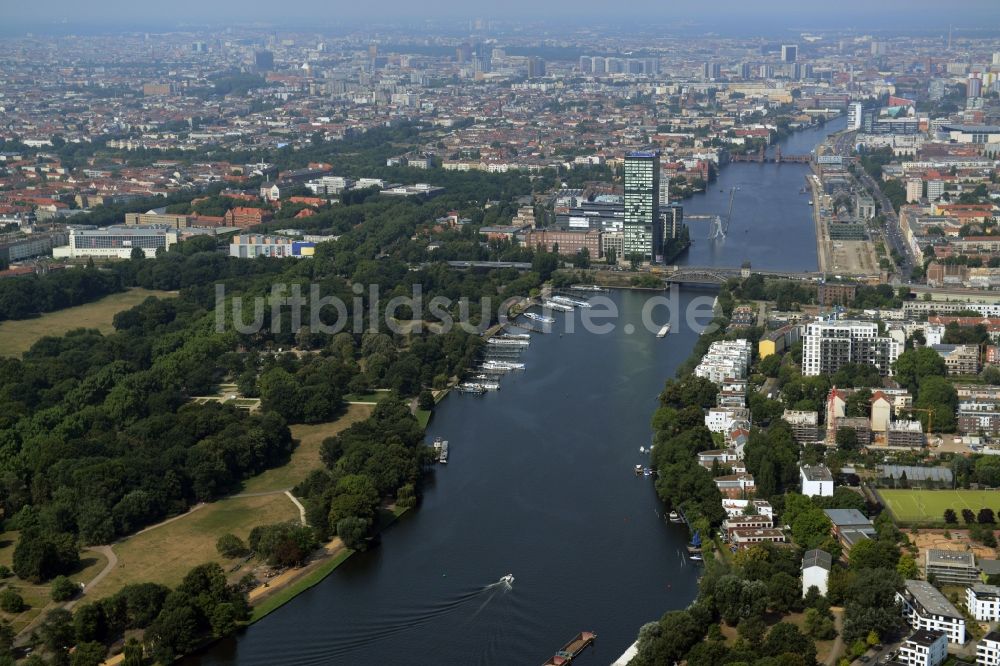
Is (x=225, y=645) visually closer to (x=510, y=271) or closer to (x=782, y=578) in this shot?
(x=782, y=578)

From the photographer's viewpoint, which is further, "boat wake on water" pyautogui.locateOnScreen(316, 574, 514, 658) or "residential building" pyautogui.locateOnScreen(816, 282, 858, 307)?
"residential building" pyautogui.locateOnScreen(816, 282, 858, 307)

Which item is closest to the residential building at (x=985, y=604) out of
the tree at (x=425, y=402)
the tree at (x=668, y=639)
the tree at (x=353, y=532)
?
the tree at (x=668, y=639)

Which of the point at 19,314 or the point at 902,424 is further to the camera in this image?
the point at 19,314

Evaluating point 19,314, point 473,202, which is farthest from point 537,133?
point 19,314

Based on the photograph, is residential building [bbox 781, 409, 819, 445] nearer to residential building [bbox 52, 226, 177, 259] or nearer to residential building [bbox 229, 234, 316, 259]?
residential building [bbox 229, 234, 316, 259]

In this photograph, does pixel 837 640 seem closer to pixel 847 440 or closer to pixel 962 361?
pixel 847 440

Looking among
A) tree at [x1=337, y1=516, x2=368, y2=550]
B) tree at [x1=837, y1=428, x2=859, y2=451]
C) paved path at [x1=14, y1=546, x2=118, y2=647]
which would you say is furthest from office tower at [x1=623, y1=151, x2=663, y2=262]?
paved path at [x1=14, y1=546, x2=118, y2=647]
